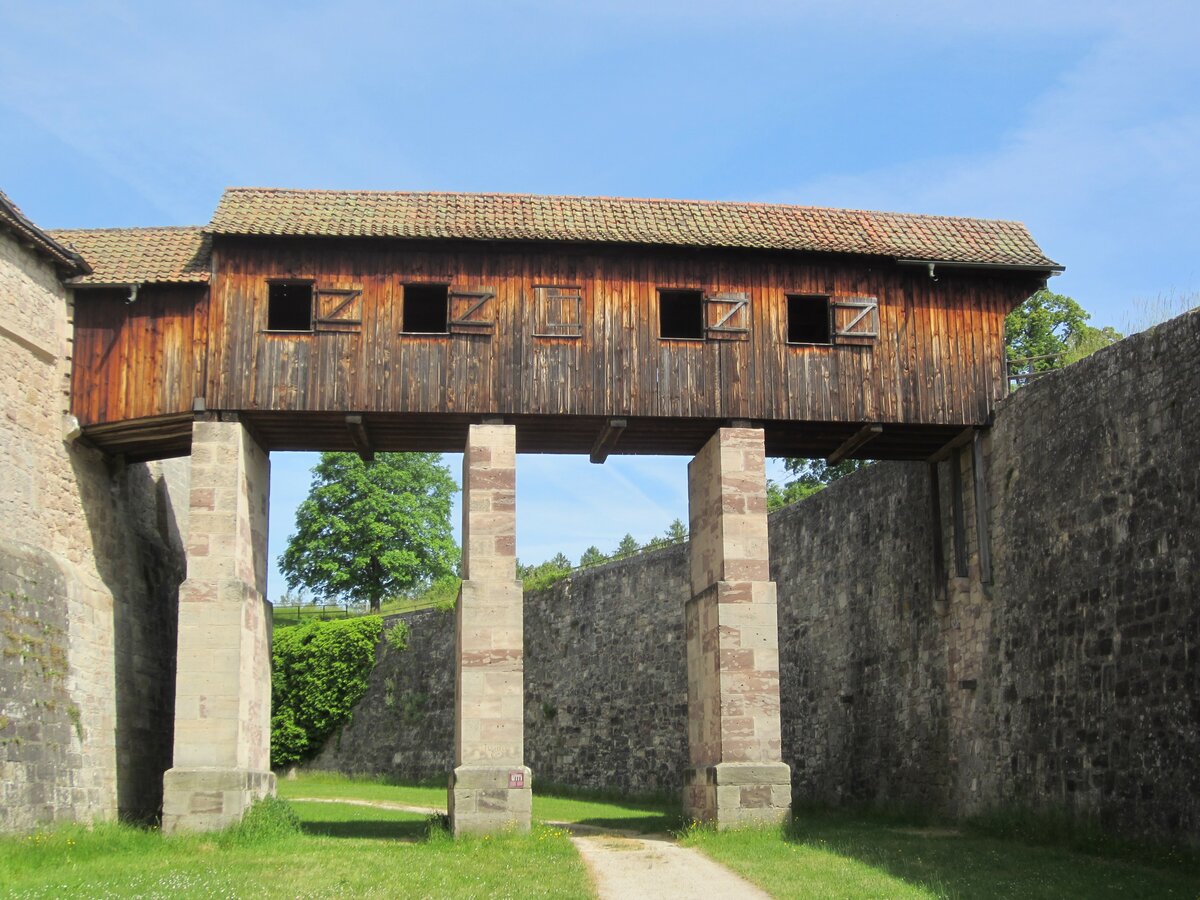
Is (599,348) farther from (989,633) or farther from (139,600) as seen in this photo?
(139,600)

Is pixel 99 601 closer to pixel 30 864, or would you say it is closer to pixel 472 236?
pixel 30 864

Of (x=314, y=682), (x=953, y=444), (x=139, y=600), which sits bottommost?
(x=314, y=682)

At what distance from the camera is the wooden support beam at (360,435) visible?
18.0 meters

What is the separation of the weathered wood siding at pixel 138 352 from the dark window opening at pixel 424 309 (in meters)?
3.19

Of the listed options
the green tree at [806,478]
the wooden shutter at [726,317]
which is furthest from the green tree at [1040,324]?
the wooden shutter at [726,317]

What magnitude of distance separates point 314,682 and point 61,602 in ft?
53.1

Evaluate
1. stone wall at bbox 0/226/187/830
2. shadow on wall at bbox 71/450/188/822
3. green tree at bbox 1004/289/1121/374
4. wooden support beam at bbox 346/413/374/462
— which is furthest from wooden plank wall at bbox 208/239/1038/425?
green tree at bbox 1004/289/1121/374

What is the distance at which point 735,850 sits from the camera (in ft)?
50.0

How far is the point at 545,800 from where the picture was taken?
25344mm

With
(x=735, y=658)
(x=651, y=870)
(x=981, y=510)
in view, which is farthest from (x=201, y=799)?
(x=981, y=510)

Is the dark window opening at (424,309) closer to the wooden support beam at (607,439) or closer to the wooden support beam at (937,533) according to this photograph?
the wooden support beam at (607,439)

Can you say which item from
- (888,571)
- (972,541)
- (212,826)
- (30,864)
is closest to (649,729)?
(888,571)

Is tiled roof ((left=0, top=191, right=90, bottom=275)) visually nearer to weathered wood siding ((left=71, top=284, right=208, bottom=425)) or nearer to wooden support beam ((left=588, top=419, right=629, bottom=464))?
weathered wood siding ((left=71, top=284, right=208, bottom=425))

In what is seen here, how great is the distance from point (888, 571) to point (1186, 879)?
9.16m
